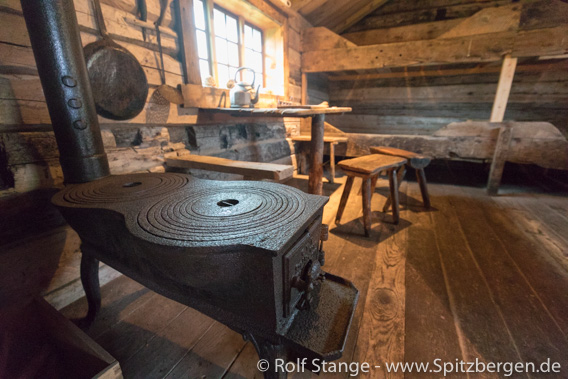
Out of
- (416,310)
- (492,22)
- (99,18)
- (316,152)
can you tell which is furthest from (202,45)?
(492,22)

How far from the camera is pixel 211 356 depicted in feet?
4.30

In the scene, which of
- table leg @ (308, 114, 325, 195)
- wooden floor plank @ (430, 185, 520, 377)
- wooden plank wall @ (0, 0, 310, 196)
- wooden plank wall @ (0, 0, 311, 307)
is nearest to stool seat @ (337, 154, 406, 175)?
table leg @ (308, 114, 325, 195)

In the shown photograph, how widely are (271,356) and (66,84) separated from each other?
164 centimetres

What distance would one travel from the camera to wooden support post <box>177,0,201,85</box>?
2.19 metres

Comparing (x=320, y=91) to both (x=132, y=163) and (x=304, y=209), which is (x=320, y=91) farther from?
(x=304, y=209)

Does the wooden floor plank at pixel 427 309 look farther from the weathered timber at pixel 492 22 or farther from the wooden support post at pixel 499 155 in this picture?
the weathered timber at pixel 492 22

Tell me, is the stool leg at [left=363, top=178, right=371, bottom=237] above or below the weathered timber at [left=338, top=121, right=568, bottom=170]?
below

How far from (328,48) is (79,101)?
405 centimetres

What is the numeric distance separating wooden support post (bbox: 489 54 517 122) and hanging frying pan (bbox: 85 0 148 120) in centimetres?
459

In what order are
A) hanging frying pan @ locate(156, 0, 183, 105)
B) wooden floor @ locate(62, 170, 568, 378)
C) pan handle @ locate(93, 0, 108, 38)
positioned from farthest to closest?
hanging frying pan @ locate(156, 0, 183, 105), pan handle @ locate(93, 0, 108, 38), wooden floor @ locate(62, 170, 568, 378)

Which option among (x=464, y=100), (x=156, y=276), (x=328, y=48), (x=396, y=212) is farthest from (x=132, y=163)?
(x=464, y=100)

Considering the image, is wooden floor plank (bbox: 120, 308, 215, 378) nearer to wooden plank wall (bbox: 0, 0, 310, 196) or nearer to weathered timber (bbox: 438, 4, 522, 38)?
wooden plank wall (bbox: 0, 0, 310, 196)

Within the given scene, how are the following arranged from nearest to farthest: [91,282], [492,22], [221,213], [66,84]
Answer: [221,213], [66,84], [91,282], [492,22]

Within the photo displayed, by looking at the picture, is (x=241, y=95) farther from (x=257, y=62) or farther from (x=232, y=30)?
(x=257, y=62)
